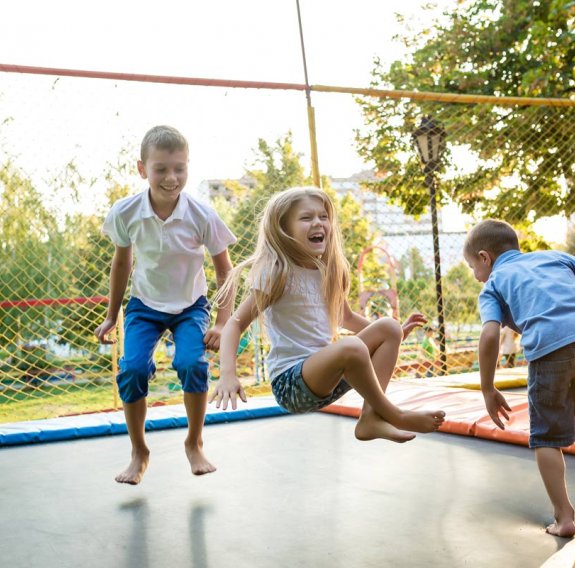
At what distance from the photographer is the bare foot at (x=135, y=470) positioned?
203cm

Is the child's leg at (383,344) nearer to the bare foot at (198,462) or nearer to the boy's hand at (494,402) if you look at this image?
the boy's hand at (494,402)

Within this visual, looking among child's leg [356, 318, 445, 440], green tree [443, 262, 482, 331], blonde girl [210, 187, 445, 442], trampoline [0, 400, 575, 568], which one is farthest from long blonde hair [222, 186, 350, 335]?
green tree [443, 262, 482, 331]

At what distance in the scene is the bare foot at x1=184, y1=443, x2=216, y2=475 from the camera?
2029mm

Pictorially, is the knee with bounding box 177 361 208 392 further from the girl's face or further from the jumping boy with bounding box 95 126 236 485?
the girl's face

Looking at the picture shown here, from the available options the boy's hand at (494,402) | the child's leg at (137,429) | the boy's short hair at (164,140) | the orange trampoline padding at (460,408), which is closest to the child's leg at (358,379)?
the boy's hand at (494,402)

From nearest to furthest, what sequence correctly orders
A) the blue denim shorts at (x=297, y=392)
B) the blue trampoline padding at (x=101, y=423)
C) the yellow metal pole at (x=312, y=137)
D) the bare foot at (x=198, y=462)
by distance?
1. the blue denim shorts at (x=297, y=392)
2. the bare foot at (x=198, y=462)
3. the blue trampoline padding at (x=101, y=423)
4. the yellow metal pole at (x=312, y=137)

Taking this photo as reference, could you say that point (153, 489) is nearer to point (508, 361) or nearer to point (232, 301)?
point (232, 301)

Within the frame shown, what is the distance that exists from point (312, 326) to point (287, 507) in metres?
0.50

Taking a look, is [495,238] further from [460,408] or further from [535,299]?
[460,408]

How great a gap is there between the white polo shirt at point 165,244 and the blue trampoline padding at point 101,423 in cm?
109

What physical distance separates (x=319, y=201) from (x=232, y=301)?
1.46 feet

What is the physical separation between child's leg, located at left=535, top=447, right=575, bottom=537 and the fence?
1.50 meters

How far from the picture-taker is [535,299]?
1756mm

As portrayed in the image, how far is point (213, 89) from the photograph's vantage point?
11.5ft
